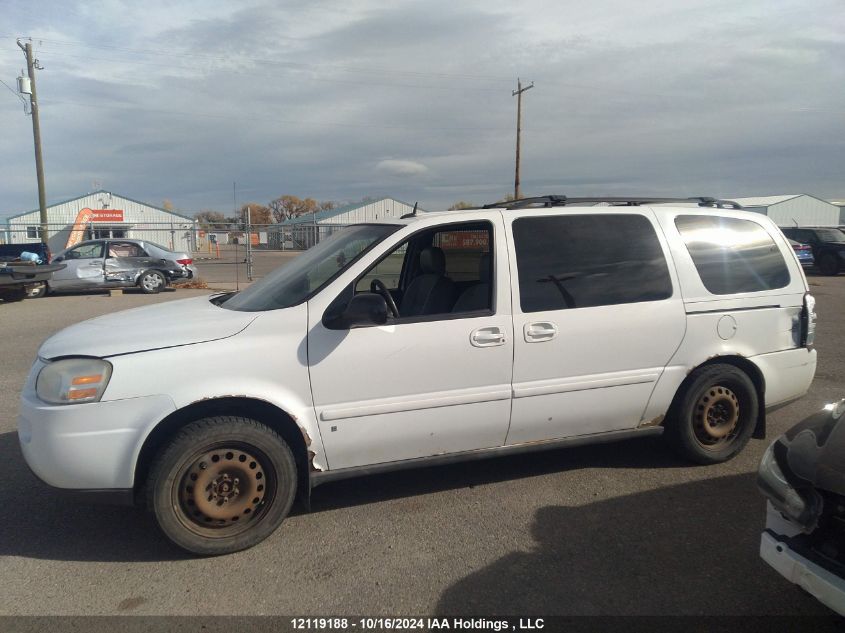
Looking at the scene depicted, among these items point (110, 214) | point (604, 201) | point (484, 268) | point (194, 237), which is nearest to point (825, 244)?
point (604, 201)

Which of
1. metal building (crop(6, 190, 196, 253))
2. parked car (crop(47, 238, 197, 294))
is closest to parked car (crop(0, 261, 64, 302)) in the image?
parked car (crop(47, 238, 197, 294))

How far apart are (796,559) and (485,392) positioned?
177 cm

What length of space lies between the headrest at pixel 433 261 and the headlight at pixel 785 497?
2.37 meters

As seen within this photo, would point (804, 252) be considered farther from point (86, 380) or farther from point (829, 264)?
point (86, 380)

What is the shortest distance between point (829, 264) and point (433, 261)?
23.5m

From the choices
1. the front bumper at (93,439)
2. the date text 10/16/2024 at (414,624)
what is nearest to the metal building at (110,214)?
the front bumper at (93,439)

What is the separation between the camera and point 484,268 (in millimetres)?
4098

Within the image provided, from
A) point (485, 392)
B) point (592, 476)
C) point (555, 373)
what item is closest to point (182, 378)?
point (485, 392)

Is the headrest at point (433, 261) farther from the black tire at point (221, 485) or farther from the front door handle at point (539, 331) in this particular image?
the black tire at point (221, 485)

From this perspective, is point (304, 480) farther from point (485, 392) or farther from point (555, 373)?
point (555, 373)

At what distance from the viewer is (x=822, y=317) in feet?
39.4

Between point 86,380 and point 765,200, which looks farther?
point 765,200

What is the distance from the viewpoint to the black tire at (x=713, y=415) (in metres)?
4.38

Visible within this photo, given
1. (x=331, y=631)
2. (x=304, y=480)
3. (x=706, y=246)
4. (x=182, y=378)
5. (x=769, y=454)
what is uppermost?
(x=706, y=246)
